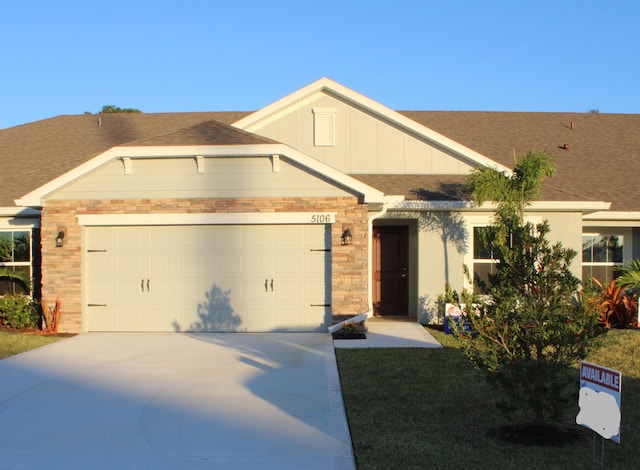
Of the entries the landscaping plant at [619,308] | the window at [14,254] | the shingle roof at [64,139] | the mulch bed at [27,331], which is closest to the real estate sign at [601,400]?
the landscaping plant at [619,308]

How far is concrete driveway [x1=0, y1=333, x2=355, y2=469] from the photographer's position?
627cm

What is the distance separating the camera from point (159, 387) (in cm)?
897

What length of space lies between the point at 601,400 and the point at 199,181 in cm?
970

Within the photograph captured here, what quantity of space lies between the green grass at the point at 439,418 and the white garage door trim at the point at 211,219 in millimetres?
3255

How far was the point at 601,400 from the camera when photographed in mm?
5461

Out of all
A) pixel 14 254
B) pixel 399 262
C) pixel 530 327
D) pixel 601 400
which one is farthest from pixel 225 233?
pixel 601 400

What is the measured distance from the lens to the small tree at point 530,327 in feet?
21.9

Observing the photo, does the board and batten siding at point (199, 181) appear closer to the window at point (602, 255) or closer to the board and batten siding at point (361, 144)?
the board and batten siding at point (361, 144)

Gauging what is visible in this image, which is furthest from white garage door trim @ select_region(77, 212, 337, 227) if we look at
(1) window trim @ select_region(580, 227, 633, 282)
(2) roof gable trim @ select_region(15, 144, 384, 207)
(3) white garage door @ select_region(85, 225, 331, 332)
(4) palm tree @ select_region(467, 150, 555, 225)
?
(1) window trim @ select_region(580, 227, 633, 282)

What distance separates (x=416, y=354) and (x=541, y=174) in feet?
15.5

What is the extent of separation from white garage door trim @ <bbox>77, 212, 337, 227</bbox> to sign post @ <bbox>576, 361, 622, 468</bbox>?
26.5 feet

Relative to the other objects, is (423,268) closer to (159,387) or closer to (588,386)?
(159,387)

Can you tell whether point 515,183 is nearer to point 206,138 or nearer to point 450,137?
point 450,137

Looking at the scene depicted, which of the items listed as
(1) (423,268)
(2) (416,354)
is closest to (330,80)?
(1) (423,268)
